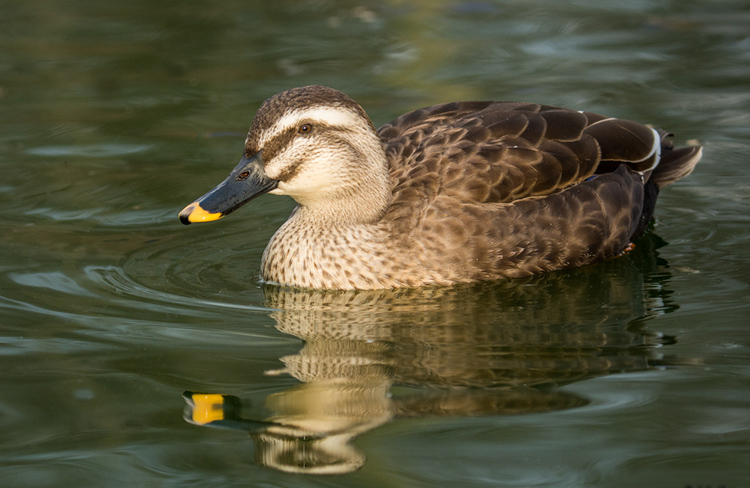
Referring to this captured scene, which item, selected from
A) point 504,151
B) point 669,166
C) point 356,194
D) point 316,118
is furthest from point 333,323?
point 669,166

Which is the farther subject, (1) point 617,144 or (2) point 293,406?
(1) point 617,144

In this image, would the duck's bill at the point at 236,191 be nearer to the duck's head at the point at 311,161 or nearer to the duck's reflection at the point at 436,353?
the duck's head at the point at 311,161

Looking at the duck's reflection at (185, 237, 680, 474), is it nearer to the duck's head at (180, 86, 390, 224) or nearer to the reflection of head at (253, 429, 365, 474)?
the reflection of head at (253, 429, 365, 474)

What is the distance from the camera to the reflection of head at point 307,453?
506cm

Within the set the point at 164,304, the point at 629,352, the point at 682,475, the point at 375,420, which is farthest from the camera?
the point at 164,304

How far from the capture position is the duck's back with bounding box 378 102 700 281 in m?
7.59

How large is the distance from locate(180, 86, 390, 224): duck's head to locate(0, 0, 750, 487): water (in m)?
0.69

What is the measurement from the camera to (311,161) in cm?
733

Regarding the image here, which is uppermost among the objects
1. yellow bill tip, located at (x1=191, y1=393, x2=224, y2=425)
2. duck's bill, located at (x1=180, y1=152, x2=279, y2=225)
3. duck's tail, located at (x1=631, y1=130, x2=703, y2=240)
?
duck's tail, located at (x1=631, y1=130, x2=703, y2=240)

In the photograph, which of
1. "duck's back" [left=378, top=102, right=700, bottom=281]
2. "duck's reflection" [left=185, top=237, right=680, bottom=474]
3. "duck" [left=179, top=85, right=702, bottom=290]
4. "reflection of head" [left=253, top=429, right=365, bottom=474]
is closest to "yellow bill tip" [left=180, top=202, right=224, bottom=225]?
"duck" [left=179, top=85, right=702, bottom=290]

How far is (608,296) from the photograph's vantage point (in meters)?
7.35

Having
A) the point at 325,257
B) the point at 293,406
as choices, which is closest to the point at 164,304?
the point at 325,257

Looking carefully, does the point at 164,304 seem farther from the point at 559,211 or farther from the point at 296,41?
the point at 296,41

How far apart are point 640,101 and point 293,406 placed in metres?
7.03
